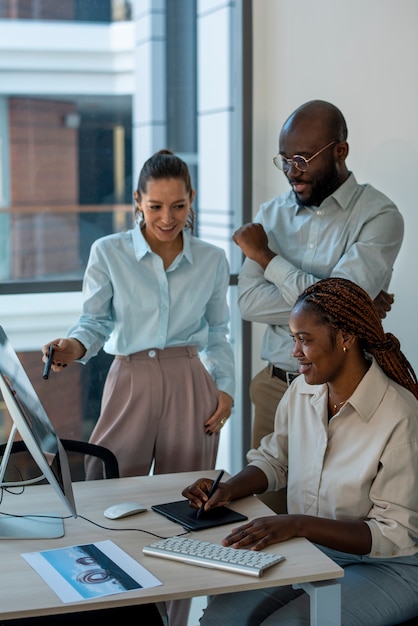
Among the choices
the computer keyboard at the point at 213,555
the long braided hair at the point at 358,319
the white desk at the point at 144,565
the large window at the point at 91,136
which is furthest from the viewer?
the large window at the point at 91,136

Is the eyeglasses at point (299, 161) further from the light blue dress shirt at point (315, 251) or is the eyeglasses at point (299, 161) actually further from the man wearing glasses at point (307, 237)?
the light blue dress shirt at point (315, 251)

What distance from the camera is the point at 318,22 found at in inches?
151

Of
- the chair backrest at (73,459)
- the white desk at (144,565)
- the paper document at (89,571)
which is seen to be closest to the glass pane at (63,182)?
the chair backrest at (73,459)

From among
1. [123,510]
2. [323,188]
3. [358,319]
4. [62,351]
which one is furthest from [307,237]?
[123,510]

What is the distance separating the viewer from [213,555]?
204 cm

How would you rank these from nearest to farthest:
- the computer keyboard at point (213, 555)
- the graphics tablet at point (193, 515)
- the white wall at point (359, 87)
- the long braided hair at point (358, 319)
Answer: the computer keyboard at point (213, 555), the graphics tablet at point (193, 515), the long braided hair at point (358, 319), the white wall at point (359, 87)

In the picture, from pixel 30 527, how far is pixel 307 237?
57.1 inches

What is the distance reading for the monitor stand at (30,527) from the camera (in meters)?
2.21

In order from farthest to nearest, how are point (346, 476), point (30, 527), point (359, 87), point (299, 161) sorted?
point (359, 87) → point (299, 161) → point (346, 476) → point (30, 527)

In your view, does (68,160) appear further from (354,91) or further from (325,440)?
(325,440)

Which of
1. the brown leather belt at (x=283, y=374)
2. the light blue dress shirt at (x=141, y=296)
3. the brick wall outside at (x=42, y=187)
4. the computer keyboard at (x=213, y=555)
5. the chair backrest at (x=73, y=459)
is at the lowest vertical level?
the chair backrest at (x=73, y=459)

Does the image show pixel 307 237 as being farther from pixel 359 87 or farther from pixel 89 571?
pixel 89 571

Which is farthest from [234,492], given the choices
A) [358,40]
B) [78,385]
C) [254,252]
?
[358,40]

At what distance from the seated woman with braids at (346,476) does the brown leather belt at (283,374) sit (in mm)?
538
